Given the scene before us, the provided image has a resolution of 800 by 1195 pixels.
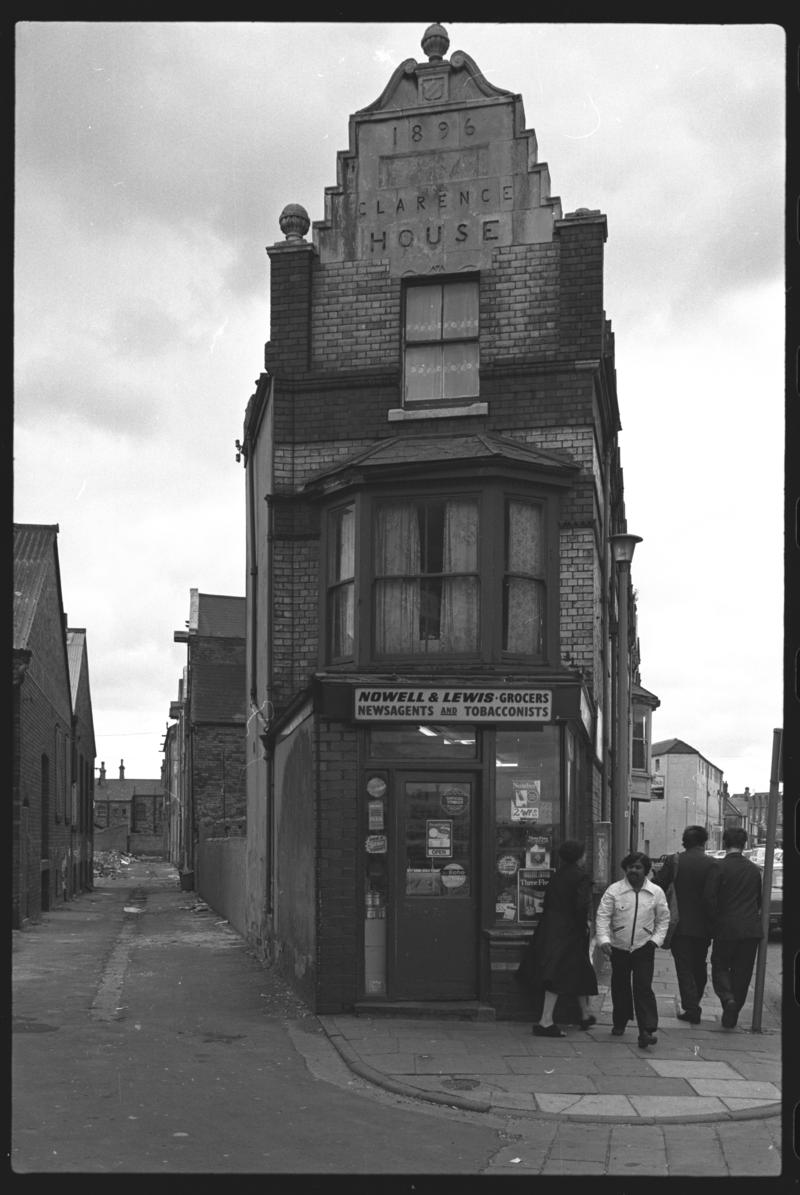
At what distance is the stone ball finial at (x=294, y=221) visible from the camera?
15211 mm

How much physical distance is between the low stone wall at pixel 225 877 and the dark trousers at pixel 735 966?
1026cm

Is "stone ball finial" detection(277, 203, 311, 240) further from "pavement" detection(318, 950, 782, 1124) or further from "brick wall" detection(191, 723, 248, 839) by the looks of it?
"brick wall" detection(191, 723, 248, 839)

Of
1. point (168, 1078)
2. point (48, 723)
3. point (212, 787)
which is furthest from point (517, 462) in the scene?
point (212, 787)

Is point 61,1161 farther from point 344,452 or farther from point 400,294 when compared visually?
point 400,294

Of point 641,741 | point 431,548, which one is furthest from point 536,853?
point 641,741

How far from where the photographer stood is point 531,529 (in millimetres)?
12961

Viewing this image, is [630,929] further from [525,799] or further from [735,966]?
[525,799]

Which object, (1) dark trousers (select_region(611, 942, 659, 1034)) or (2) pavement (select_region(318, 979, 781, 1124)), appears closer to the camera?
(2) pavement (select_region(318, 979, 781, 1124))

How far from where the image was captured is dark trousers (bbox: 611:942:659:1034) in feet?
34.6

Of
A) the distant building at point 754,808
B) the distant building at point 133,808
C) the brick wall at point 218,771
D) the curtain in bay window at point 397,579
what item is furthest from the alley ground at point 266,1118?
the distant building at point 754,808

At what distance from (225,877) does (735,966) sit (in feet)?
50.3

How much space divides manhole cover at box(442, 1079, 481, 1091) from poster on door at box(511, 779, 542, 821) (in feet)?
11.8

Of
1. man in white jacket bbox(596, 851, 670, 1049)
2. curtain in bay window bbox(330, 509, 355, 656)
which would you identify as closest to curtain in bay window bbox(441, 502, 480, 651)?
curtain in bay window bbox(330, 509, 355, 656)

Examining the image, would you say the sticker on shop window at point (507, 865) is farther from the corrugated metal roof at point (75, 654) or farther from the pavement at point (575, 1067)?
the corrugated metal roof at point (75, 654)
